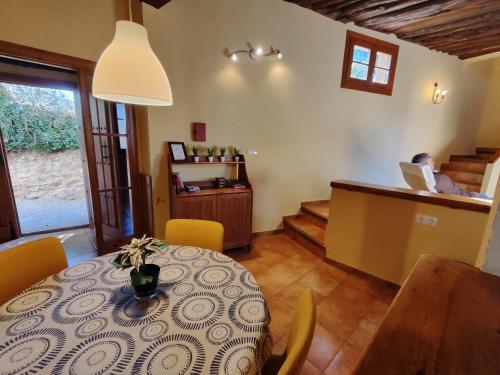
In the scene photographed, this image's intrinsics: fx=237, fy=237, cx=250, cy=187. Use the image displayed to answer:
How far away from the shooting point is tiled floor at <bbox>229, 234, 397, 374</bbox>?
1.66 meters

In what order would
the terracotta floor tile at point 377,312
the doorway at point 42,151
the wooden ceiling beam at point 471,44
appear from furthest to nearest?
the doorway at point 42,151
the wooden ceiling beam at point 471,44
the terracotta floor tile at point 377,312

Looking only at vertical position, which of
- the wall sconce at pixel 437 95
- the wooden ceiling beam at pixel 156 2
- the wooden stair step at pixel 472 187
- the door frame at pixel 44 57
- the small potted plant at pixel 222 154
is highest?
the wooden ceiling beam at pixel 156 2

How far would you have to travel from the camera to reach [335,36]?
344 cm

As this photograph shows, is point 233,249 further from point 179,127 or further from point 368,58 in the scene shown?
point 368,58

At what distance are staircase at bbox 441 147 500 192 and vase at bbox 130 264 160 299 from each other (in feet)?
19.4

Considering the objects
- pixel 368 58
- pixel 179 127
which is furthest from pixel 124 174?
pixel 368 58

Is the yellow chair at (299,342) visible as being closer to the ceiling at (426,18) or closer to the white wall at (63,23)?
the white wall at (63,23)

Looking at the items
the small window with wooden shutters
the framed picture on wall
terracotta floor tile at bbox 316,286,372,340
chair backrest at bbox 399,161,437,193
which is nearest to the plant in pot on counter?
the framed picture on wall

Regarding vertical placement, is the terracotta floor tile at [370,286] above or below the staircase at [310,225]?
below

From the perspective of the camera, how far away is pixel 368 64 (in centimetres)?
382

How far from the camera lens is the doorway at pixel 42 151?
4844mm

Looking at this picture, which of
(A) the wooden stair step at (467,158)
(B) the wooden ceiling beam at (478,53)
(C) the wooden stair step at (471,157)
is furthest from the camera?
(C) the wooden stair step at (471,157)

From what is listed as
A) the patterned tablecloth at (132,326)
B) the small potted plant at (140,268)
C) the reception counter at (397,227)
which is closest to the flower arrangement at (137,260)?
the small potted plant at (140,268)

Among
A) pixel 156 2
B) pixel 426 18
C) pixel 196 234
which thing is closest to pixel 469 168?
pixel 426 18
